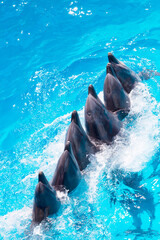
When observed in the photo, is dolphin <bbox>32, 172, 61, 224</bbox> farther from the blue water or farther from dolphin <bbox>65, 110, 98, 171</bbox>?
dolphin <bbox>65, 110, 98, 171</bbox>

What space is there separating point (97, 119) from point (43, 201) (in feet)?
6.82

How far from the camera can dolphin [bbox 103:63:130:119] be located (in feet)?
21.7

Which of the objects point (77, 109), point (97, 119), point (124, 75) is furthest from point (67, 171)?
point (77, 109)

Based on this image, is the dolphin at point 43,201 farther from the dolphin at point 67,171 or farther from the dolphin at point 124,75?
the dolphin at point 124,75

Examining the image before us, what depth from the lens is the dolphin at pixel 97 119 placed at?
617 centimetres

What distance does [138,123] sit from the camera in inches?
280

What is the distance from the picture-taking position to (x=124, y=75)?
287 inches

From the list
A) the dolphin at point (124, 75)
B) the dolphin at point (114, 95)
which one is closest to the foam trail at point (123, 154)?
the dolphin at point (124, 75)

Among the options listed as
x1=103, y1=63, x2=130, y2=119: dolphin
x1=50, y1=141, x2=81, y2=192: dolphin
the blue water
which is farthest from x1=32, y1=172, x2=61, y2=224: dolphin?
x1=103, y1=63, x2=130, y2=119: dolphin

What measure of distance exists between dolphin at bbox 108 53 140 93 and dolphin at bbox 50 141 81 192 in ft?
9.06

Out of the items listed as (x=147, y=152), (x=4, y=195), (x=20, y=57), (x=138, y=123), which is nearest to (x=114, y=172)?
(x=147, y=152)

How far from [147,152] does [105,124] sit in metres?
1.26

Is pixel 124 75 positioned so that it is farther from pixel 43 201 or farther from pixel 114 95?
pixel 43 201

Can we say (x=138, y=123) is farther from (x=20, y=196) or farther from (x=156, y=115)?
(x=20, y=196)
